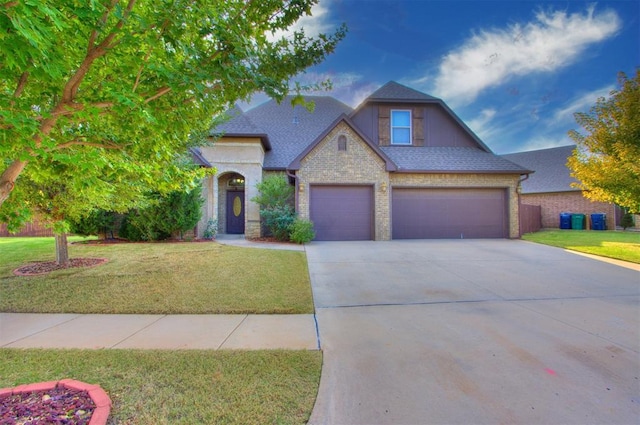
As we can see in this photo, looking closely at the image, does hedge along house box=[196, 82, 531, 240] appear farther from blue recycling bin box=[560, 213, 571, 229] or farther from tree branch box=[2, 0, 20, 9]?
tree branch box=[2, 0, 20, 9]

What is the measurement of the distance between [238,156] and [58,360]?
1114 centimetres

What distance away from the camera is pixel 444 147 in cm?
1467

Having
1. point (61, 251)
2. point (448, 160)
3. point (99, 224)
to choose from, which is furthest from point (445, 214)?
point (99, 224)

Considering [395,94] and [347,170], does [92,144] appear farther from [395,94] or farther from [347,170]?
[395,94]

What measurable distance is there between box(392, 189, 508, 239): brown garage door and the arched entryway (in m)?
7.74

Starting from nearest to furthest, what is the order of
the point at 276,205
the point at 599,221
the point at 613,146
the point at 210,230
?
the point at 613,146 < the point at 276,205 < the point at 210,230 < the point at 599,221

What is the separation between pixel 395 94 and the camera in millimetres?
14594

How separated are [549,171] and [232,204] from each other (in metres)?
23.6

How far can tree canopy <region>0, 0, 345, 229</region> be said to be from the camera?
2.04 metres

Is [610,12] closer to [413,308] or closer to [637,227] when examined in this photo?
[413,308]

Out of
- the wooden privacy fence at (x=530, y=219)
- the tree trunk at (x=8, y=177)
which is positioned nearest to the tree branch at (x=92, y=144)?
the tree trunk at (x=8, y=177)

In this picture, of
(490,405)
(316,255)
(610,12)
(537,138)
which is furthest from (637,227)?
(490,405)

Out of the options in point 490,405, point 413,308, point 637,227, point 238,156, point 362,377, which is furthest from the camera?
point 637,227

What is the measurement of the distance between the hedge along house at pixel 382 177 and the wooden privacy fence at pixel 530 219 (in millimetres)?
2964
